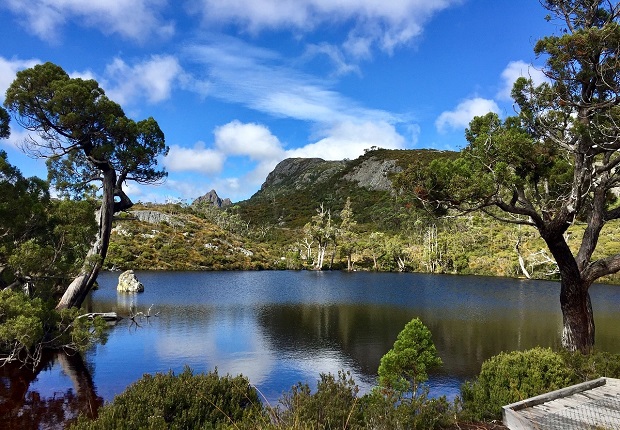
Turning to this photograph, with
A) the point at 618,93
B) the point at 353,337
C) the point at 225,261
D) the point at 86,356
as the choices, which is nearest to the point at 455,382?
the point at 353,337

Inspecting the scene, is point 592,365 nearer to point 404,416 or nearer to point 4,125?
point 404,416

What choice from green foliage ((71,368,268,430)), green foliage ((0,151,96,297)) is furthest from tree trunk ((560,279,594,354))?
green foliage ((0,151,96,297))

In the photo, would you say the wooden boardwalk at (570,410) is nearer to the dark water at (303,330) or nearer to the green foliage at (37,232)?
the dark water at (303,330)

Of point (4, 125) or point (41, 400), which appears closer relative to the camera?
point (41, 400)

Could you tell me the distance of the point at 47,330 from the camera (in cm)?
1747

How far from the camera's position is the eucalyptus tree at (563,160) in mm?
12117

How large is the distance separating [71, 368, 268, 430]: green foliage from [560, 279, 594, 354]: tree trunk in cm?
1037

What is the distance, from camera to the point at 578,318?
513 inches

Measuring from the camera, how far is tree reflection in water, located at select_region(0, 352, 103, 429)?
1205 centimetres

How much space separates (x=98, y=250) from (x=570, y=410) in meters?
23.6

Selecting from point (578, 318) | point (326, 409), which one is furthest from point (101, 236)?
point (578, 318)

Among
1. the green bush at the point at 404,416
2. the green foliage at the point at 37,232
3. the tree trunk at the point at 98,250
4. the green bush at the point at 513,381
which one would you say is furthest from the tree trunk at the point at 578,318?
the tree trunk at the point at 98,250

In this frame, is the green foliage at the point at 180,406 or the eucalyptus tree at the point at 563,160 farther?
the eucalyptus tree at the point at 563,160

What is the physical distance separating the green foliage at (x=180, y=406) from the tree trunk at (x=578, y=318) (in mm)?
10375
